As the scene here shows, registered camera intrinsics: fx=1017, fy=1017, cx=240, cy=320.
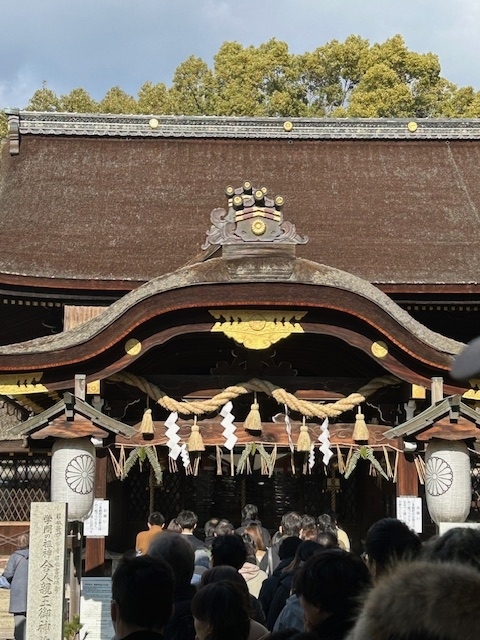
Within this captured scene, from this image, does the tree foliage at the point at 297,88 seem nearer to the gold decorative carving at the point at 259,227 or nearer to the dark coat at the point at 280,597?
the gold decorative carving at the point at 259,227

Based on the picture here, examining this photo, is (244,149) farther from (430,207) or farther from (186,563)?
(186,563)

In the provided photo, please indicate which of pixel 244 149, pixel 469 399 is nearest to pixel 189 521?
pixel 469 399

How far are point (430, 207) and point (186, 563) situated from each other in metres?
11.6

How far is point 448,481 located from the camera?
8.45m

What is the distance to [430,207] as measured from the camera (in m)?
15.3

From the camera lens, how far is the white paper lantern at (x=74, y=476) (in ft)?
27.3

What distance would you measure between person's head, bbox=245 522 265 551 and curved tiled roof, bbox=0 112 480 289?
15.3ft

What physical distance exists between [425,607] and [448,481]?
22.5 ft

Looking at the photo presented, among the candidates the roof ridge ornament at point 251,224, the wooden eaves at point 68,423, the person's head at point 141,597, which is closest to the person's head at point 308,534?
the wooden eaves at point 68,423

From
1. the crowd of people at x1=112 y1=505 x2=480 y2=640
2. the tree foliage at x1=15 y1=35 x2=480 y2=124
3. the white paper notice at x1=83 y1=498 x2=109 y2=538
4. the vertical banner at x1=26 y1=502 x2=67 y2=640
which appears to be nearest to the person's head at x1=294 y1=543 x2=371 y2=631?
the crowd of people at x1=112 y1=505 x2=480 y2=640

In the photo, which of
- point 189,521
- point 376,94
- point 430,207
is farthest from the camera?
point 376,94

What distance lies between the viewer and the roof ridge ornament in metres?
9.85

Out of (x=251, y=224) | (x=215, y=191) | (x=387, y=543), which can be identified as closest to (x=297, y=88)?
(x=215, y=191)

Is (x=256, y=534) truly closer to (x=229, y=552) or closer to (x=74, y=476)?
(x=74, y=476)
